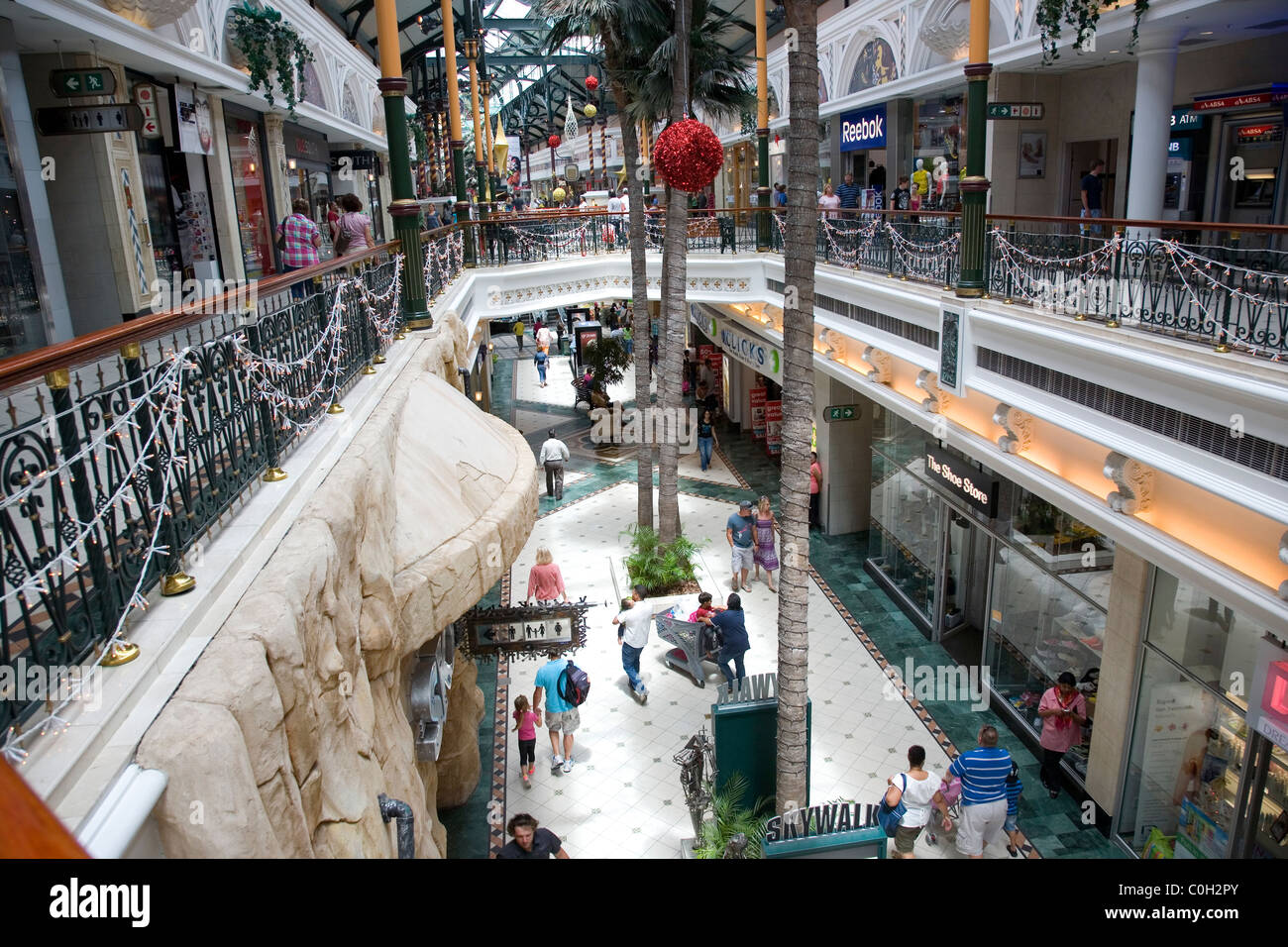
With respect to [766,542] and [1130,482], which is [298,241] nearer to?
[1130,482]

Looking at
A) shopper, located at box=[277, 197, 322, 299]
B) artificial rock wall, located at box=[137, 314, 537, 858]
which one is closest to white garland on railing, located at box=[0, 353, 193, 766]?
artificial rock wall, located at box=[137, 314, 537, 858]

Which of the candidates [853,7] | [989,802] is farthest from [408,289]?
[853,7]

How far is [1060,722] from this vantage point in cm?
940

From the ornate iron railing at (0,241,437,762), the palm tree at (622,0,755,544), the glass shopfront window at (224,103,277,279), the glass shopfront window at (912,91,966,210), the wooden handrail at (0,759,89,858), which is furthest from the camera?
the glass shopfront window at (912,91,966,210)

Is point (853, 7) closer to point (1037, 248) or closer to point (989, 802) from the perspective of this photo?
point (1037, 248)

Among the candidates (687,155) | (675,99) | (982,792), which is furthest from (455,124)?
(982,792)

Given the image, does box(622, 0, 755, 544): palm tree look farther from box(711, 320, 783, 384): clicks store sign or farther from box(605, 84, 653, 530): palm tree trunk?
box(711, 320, 783, 384): clicks store sign

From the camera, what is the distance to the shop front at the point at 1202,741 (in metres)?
7.12

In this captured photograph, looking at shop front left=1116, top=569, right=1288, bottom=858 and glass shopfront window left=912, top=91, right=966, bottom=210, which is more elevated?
glass shopfront window left=912, top=91, right=966, bottom=210

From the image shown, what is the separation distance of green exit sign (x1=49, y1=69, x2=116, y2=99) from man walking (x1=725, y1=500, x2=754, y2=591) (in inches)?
389

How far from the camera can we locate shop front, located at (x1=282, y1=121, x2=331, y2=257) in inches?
670

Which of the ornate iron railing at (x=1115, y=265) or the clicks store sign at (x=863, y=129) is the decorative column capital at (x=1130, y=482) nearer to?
the ornate iron railing at (x=1115, y=265)

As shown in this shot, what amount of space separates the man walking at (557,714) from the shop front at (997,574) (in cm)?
534

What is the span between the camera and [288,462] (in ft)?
16.4
